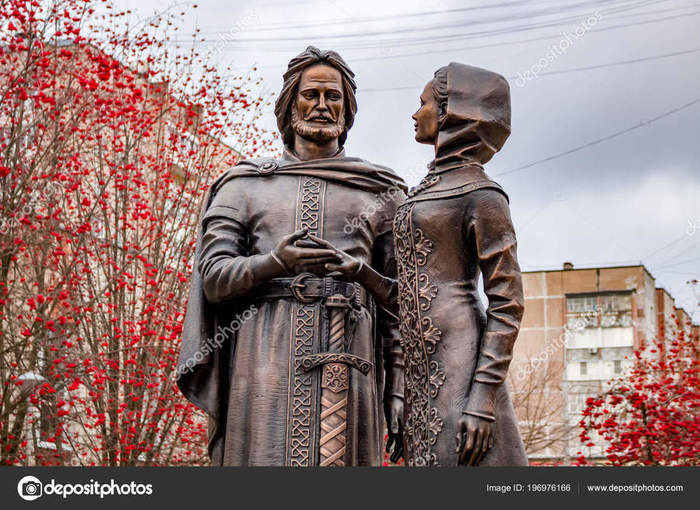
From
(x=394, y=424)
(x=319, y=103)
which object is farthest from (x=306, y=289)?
(x=319, y=103)

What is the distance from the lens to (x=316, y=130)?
7.20 meters

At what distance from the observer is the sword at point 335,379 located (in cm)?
654

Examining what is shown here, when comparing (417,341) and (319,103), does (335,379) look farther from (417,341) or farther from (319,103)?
(319,103)

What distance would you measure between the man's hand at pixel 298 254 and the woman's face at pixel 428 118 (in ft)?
2.76

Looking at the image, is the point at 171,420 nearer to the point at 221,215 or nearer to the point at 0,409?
the point at 0,409

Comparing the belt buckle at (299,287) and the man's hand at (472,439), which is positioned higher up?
the belt buckle at (299,287)

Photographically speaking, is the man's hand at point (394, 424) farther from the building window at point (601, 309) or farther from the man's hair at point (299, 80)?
the building window at point (601, 309)

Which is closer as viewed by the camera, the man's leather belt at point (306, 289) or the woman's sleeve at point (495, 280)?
the woman's sleeve at point (495, 280)

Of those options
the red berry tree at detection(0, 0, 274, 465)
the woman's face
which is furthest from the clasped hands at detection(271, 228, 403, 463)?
the red berry tree at detection(0, 0, 274, 465)

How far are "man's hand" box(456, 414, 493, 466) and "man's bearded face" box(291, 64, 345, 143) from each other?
2.27m

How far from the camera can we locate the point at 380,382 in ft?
23.2

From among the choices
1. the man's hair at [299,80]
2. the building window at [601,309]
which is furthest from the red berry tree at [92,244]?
the building window at [601,309]

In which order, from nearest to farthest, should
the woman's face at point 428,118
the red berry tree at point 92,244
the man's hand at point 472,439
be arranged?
the man's hand at point 472,439, the woman's face at point 428,118, the red berry tree at point 92,244

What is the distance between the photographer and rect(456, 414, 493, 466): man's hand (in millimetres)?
5586
